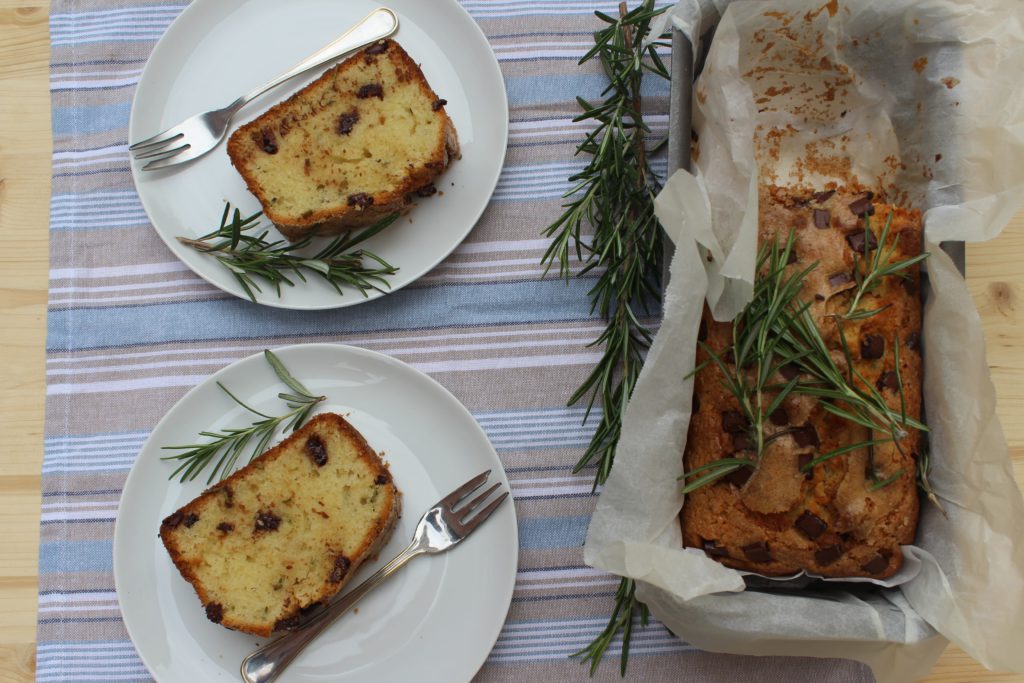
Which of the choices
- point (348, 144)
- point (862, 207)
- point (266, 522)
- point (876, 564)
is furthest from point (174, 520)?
point (862, 207)

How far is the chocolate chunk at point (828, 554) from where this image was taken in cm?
154

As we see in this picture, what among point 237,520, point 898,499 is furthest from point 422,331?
point 898,499

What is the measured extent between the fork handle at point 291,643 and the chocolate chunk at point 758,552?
0.78m

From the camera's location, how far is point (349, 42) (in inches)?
77.6

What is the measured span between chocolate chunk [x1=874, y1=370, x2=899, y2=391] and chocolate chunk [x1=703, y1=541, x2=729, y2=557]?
425mm

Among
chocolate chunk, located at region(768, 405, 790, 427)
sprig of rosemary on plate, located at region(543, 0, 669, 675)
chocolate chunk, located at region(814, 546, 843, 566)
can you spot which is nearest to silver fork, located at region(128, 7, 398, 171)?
sprig of rosemary on plate, located at region(543, 0, 669, 675)

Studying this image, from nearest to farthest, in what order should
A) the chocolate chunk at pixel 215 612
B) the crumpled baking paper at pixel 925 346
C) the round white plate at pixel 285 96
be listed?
the crumpled baking paper at pixel 925 346, the chocolate chunk at pixel 215 612, the round white plate at pixel 285 96

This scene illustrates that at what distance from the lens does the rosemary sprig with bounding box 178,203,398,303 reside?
1.85 m

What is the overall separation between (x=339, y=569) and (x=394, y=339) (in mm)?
540

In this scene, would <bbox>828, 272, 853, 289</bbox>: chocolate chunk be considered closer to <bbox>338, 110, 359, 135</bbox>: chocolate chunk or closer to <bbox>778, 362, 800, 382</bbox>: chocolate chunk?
<bbox>778, 362, 800, 382</bbox>: chocolate chunk

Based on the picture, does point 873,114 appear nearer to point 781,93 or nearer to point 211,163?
point 781,93

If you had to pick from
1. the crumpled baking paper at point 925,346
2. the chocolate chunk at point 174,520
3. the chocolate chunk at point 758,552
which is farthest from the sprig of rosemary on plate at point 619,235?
the chocolate chunk at point 174,520

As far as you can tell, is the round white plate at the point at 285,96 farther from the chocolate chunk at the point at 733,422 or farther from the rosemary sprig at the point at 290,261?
the chocolate chunk at the point at 733,422

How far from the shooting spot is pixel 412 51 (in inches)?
78.3
